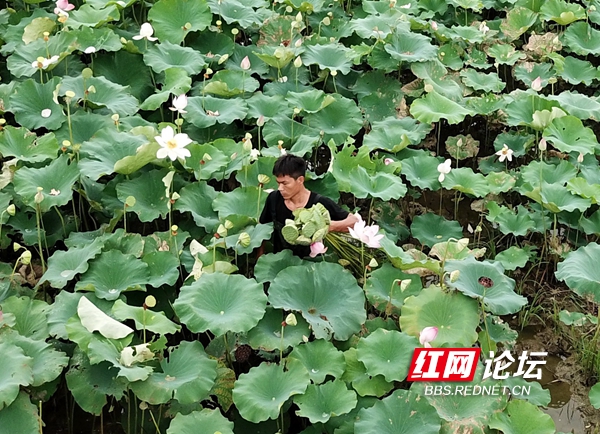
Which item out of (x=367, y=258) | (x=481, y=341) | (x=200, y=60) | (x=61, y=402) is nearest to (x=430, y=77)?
(x=200, y=60)

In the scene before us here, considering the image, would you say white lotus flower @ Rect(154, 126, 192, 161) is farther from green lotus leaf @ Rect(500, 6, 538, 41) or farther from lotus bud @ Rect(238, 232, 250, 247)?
green lotus leaf @ Rect(500, 6, 538, 41)

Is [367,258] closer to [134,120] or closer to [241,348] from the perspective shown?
[241,348]

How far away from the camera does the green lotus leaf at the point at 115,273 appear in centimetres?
332

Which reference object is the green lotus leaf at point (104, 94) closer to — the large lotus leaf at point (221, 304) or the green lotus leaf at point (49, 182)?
the green lotus leaf at point (49, 182)

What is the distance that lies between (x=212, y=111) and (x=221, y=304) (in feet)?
5.46

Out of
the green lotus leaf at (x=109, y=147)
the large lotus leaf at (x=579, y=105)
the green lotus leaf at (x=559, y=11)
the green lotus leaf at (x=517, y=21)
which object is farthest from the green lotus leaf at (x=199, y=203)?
the green lotus leaf at (x=559, y=11)

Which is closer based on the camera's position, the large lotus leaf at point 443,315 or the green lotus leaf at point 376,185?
the large lotus leaf at point 443,315

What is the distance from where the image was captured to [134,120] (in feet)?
13.9

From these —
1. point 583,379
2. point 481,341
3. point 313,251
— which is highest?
point 313,251

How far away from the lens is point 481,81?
16.9 ft

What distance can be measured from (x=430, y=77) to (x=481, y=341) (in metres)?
2.27

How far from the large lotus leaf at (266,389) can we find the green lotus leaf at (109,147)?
141 centimetres

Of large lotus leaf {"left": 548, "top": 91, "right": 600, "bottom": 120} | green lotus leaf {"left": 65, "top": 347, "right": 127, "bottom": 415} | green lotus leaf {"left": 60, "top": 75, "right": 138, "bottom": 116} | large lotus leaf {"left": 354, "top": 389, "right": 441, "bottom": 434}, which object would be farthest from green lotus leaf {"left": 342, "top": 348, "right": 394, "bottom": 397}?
large lotus leaf {"left": 548, "top": 91, "right": 600, "bottom": 120}

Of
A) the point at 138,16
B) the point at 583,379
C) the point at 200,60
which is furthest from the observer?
the point at 138,16
